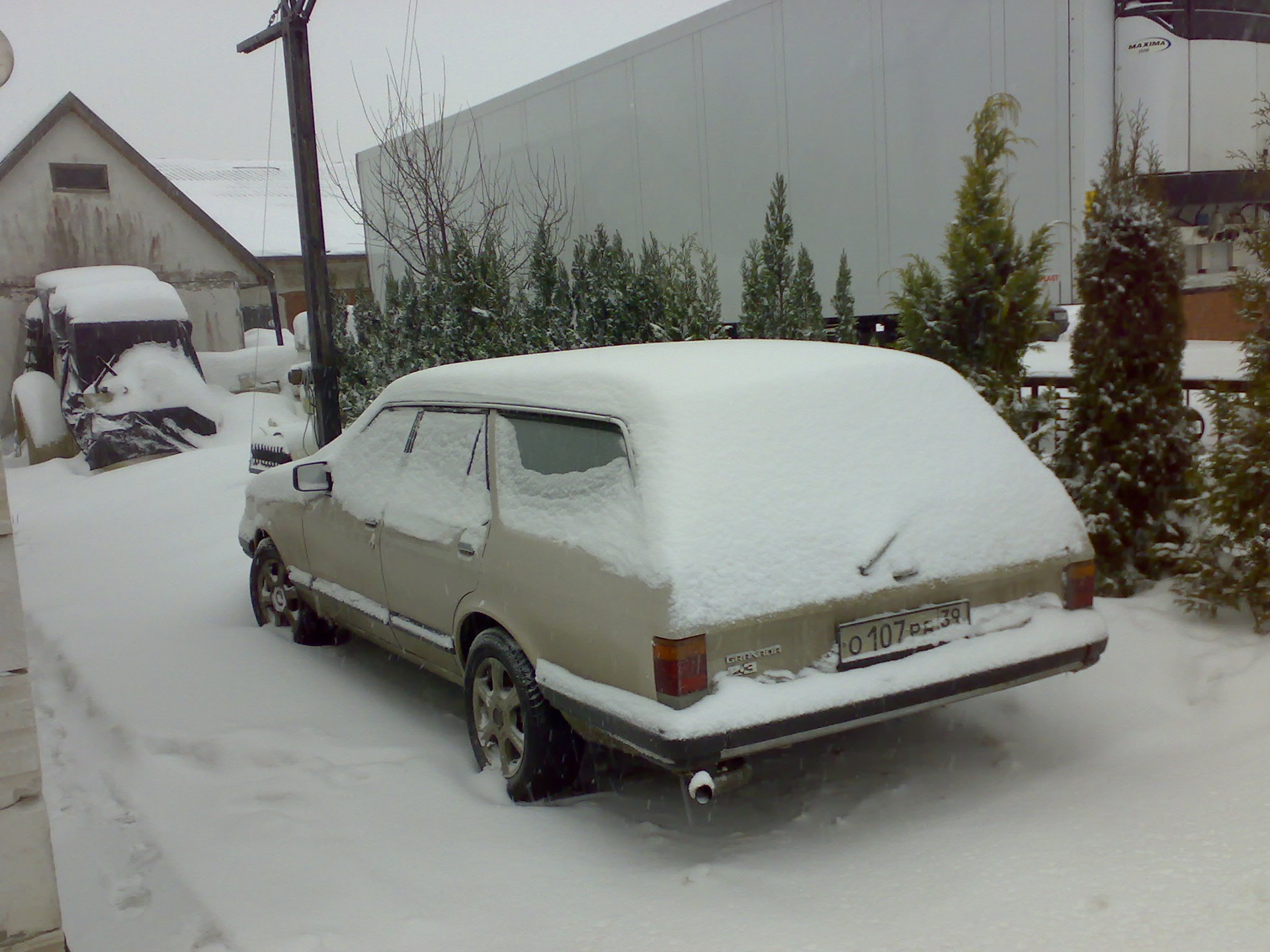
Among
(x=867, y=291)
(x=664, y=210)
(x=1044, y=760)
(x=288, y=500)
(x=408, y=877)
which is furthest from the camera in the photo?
(x=664, y=210)

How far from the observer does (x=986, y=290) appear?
657cm

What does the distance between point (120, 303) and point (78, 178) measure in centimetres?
725

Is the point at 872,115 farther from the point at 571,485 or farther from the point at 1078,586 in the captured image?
the point at 571,485

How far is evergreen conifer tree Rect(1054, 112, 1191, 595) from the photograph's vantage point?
561 centimetres

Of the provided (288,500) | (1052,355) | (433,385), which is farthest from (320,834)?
(1052,355)

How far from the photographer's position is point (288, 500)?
609 centimetres

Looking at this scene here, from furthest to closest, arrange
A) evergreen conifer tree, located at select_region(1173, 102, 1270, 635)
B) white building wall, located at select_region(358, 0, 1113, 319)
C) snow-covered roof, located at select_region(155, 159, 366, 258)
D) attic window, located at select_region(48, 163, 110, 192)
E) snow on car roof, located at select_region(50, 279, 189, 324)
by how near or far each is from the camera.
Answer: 1. snow-covered roof, located at select_region(155, 159, 366, 258)
2. attic window, located at select_region(48, 163, 110, 192)
3. snow on car roof, located at select_region(50, 279, 189, 324)
4. white building wall, located at select_region(358, 0, 1113, 319)
5. evergreen conifer tree, located at select_region(1173, 102, 1270, 635)

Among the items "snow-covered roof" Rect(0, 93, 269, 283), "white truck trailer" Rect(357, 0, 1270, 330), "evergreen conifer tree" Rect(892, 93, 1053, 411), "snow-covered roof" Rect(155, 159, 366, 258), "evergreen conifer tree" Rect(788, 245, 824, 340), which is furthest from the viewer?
"snow-covered roof" Rect(155, 159, 366, 258)

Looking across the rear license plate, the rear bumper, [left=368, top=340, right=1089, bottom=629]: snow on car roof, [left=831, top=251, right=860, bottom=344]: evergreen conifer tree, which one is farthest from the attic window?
the rear license plate

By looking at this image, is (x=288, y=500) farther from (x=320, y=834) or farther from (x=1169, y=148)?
(x=1169, y=148)

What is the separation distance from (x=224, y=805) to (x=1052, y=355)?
10.9 metres

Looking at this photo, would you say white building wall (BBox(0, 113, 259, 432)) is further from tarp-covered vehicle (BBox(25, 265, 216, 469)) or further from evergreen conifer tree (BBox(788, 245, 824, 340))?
evergreen conifer tree (BBox(788, 245, 824, 340))

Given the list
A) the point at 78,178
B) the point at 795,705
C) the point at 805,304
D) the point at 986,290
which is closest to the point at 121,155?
the point at 78,178

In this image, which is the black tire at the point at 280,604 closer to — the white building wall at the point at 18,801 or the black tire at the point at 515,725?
the black tire at the point at 515,725
